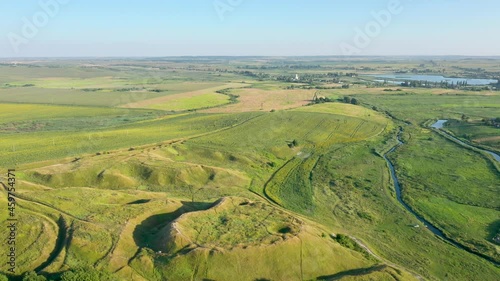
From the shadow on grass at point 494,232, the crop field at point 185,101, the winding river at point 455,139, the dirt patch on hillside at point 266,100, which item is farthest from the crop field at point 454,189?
the crop field at point 185,101

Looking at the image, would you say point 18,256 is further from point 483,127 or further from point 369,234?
point 483,127

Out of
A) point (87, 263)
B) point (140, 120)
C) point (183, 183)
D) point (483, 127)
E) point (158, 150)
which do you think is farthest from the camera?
point (140, 120)

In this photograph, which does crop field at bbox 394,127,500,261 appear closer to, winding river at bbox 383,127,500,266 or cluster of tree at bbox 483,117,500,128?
winding river at bbox 383,127,500,266

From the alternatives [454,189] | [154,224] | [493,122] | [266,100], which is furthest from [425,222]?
[266,100]

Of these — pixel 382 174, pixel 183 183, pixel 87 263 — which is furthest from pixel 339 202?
pixel 87 263

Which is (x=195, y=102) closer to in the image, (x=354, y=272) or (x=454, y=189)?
→ (x=454, y=189)
